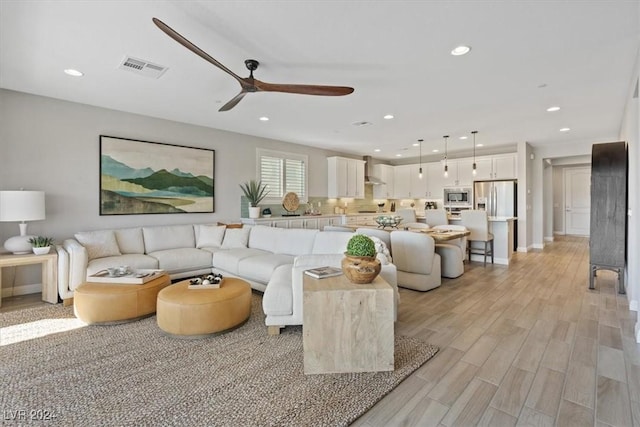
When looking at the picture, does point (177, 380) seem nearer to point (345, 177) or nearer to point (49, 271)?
point (49, 271)

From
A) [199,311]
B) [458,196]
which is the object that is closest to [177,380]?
[199,311]

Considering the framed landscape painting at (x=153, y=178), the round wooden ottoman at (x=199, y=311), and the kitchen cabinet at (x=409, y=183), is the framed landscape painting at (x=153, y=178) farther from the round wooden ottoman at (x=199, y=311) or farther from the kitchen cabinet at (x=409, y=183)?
the kitchen cabinet at (x=409, y=183)

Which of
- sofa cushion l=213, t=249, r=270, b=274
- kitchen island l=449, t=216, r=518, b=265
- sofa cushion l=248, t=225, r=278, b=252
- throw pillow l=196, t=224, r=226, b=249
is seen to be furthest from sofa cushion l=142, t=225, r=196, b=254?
kitchen island l=449, t=216, r=518, b=265

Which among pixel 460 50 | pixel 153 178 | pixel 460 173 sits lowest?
pixel 153 178

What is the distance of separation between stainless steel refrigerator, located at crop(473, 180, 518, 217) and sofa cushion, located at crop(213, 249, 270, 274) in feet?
19.7

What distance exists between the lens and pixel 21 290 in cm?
407

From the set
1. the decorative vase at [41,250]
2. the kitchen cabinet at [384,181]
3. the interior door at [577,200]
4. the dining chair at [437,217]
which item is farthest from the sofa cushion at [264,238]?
the interior door at [577,200]

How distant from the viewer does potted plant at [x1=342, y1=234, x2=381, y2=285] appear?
224 cm

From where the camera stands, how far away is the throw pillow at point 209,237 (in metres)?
5.12

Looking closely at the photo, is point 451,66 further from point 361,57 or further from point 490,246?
point 490,246

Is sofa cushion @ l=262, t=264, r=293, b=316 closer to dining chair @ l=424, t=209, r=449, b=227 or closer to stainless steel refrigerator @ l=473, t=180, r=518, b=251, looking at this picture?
dining chair @ l=424, t=209, r=449, b=227

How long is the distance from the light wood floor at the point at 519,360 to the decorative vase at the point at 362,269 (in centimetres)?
74

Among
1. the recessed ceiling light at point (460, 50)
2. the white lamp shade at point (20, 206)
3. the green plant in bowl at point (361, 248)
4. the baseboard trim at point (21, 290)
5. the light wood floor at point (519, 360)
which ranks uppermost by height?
the recessed ceiling light at point (460, 50)

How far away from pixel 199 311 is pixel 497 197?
7.44m
